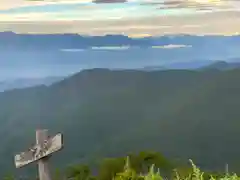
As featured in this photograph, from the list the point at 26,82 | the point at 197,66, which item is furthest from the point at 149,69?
the point at 26,82

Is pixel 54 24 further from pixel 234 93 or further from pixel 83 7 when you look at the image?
pixel 234 93

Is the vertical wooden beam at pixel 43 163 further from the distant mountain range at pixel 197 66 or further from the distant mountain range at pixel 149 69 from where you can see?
the distant mountain range at pixel 197 66

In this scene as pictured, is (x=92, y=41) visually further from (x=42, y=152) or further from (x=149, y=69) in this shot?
(x=42, y=152)

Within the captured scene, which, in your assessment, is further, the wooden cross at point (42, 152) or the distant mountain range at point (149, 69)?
the distant mountain range at point (149, 69)

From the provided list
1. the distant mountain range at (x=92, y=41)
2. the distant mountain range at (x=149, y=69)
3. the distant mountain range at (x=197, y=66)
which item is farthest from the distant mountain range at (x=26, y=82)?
the distant mountain range at (x=197, y=66)

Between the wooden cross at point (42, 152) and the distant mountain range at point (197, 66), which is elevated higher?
the distant mountain range at point (197, 66)

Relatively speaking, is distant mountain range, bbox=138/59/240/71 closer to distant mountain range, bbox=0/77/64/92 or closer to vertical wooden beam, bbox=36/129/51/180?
distant mountain range, bbox=0/77/64/92

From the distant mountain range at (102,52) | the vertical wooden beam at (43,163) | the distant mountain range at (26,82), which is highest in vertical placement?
the distant mountain range at (102,52)
